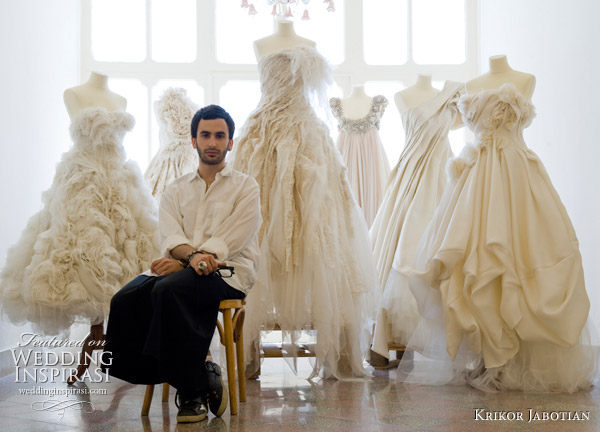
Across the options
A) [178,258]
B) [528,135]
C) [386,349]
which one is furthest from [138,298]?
[528,135]

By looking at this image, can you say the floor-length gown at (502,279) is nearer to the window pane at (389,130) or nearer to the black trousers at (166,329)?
the black trousers at (166,329)

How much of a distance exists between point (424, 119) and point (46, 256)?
90.2 inches

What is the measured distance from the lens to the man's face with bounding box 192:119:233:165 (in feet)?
9.98

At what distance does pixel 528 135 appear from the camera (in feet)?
17.5

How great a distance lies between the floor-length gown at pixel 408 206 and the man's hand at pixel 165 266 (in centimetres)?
138

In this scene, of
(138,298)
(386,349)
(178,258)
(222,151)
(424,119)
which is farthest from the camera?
(424,119)

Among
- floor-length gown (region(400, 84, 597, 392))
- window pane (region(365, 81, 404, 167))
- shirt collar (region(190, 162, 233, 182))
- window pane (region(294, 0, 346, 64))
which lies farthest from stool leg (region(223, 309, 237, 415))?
window pane (region(294, 0, 346, 64))

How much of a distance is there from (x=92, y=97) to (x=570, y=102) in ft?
9.28

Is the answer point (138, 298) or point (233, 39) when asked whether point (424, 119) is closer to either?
point (138, 298)

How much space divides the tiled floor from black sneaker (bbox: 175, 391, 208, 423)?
0.03 m

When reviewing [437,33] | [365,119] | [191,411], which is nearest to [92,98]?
[365,119]

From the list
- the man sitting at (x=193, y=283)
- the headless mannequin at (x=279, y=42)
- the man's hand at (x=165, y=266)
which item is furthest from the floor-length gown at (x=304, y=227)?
the man's hand at (x=165, y=266)

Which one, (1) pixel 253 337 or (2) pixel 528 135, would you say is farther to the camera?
(2) pixel 528 135

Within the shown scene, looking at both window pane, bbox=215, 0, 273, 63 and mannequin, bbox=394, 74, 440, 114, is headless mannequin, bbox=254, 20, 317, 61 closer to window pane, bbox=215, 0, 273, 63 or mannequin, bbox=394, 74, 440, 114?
mannequin, bbox=394, 74, 440, 114
